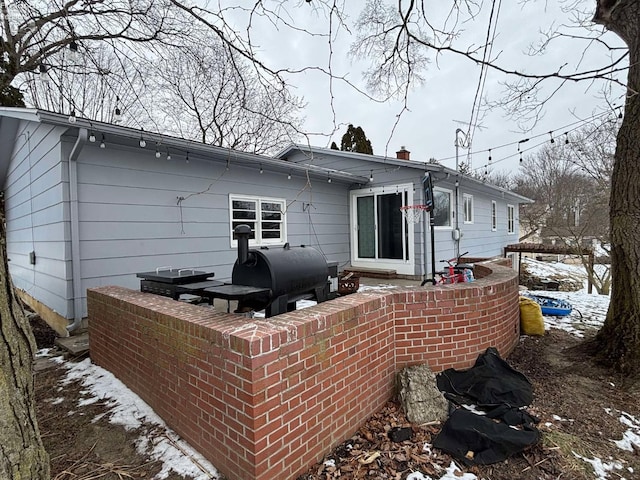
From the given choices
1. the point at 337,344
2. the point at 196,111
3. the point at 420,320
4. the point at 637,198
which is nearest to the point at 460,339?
the point at 420,320

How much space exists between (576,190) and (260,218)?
14261 millimetres

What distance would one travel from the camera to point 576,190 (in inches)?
561

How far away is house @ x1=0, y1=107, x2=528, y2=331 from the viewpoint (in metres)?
4.57

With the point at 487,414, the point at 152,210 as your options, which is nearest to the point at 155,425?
the point at 487,414

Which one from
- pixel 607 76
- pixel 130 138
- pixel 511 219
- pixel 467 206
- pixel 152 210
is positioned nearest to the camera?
pixel 607 76

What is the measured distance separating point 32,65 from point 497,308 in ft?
17.7

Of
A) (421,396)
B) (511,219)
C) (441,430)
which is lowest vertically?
(441,430)

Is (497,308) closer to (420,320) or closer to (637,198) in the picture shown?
(420,320)

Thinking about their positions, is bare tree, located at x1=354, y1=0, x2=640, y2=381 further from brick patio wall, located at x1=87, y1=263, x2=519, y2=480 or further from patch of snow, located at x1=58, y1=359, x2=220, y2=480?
patch of snow, located at x1=58, y1=359, x2=220, y2=480

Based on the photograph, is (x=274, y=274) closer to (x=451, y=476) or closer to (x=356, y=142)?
(x=451, y=476)

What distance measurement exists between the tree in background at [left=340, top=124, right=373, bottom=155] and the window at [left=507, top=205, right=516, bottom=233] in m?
6.74

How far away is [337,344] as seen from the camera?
2324 millimetres

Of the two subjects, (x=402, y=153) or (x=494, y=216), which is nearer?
(x=402, y=153)

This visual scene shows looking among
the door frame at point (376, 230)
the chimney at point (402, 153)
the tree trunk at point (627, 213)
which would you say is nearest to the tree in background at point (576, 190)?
the tree trunk at point (627, 213)
